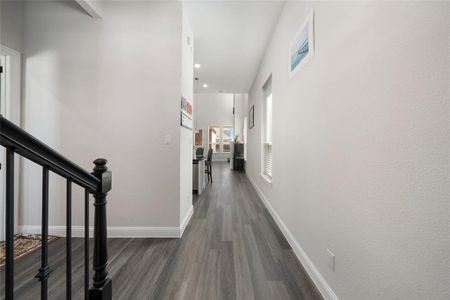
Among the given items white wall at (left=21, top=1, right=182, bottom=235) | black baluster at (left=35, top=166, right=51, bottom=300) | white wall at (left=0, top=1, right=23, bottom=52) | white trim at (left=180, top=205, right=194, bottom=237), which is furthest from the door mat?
white wall at (left=0, top=1, right=23, bottom=52)

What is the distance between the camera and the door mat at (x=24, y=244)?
84.0 inches

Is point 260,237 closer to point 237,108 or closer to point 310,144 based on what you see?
point 310,144

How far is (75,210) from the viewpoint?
2.56m

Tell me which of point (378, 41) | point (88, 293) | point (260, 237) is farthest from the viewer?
point (260, 237)

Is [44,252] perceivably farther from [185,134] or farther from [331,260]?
[185,134]

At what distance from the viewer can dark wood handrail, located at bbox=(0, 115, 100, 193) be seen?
2.07 ft

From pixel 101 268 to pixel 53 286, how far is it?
913mm

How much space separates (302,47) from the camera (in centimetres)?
198

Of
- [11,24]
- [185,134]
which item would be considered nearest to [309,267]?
[185,134]

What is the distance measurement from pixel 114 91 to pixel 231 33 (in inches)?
79.1

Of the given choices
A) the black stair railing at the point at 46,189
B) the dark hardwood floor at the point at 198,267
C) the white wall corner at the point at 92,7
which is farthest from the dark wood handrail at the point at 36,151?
the white wall corner at the point at 92,7

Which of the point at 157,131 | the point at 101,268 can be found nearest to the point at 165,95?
the point at 157,131

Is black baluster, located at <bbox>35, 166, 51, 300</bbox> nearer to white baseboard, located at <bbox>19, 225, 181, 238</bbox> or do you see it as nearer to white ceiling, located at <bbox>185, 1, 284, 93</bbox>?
white baseboard, located at <bbox>19, 225, 181, 238</bbox>

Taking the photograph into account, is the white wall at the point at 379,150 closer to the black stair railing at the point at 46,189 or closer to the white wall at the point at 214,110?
the black stair railing at the point at 46,189
